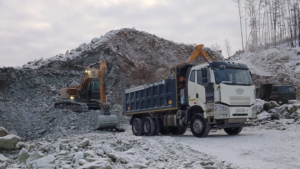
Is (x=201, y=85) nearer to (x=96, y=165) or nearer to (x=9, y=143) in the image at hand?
(x=96, y=165)

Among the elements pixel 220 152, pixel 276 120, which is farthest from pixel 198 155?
pixel 276 120

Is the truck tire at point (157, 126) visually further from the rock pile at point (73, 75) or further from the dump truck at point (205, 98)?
the rock pile at point (73, 75)

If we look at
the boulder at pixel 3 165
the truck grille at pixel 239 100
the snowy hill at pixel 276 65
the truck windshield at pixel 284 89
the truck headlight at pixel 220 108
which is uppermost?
the snowy hill at pixel 276 65

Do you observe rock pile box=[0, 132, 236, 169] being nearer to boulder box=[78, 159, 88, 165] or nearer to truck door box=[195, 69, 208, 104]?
boulder box=[78, 159, 88, 165]

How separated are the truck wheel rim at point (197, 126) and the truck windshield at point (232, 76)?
1.75 meters

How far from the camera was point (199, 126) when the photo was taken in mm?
11828

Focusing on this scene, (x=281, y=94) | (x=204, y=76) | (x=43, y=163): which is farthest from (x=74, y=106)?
(x=43, y=163)

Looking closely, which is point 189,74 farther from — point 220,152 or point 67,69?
point 67,69

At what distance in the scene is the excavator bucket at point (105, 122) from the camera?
58.2ft

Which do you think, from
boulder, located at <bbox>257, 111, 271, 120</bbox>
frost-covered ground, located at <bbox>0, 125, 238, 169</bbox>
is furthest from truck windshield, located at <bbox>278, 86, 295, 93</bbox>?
frost-covered ground, located at <bbox>0, 125, 238, 169</bbox>

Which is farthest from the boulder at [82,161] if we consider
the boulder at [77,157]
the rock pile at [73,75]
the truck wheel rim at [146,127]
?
the rock pile at [73,75]

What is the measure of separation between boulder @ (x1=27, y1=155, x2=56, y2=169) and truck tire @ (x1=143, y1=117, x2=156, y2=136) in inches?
318

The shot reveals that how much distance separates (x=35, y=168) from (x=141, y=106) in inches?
365

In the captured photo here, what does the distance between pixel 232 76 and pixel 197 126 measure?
2393mm
